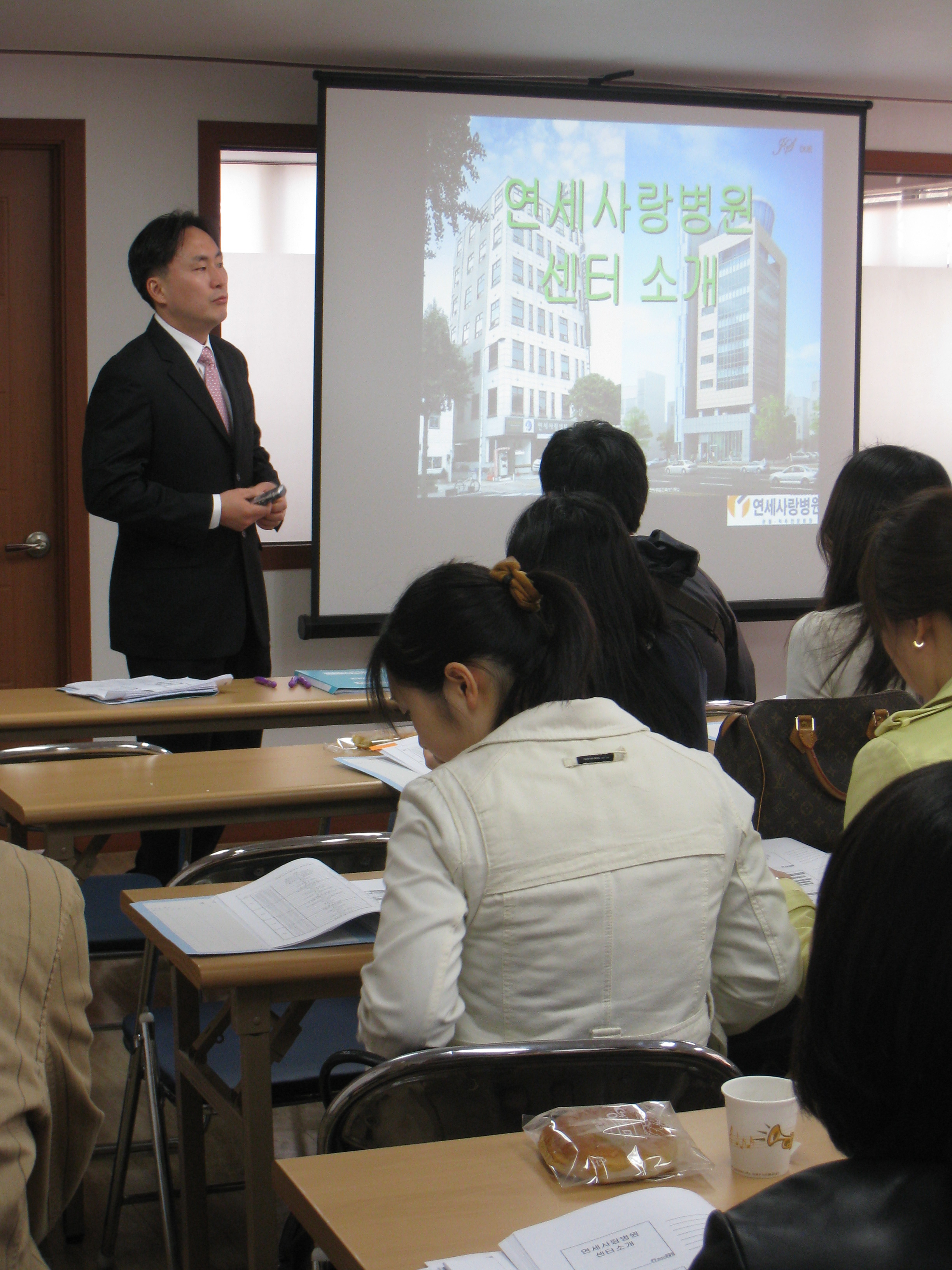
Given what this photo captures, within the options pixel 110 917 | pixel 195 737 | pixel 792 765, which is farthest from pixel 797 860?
pixel 195 737

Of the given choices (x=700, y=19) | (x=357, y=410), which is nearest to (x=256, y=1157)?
(x=357, y=410)

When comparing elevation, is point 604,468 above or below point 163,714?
above

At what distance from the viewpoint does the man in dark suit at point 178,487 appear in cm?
347

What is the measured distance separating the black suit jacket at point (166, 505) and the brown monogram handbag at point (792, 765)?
1.81 m

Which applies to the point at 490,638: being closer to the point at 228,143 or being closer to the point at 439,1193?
the point at 439,1193

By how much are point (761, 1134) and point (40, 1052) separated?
0.69m

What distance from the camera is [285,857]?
2049 mm

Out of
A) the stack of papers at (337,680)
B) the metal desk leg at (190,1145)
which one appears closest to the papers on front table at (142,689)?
the stack of papers at (337,680)

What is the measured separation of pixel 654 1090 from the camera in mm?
1272

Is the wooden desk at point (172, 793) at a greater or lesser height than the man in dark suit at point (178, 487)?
lesser

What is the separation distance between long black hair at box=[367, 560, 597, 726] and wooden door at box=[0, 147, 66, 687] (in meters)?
3.29

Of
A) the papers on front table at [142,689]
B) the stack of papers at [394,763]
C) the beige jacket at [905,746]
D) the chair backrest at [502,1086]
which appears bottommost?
the chair backrest at [502,1086]

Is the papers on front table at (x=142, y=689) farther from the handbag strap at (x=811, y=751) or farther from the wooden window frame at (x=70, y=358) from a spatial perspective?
the handbag strap at (x=811, y=751)

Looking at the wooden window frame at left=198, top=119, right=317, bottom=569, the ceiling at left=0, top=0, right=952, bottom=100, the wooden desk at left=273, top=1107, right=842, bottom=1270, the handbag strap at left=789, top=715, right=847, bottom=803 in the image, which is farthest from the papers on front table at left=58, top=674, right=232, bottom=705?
the ceiling at left=0, top=0, right=952, bottom=100
